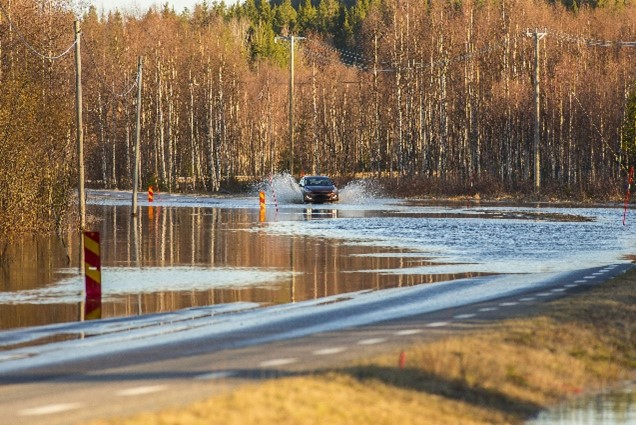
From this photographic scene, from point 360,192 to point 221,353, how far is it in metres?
61.2

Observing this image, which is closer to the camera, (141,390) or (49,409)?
(49,409)

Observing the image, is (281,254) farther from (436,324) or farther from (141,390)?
(141,390)

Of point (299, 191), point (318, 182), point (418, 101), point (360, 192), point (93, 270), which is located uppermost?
point (418, 101)

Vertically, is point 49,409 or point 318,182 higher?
point 318,182

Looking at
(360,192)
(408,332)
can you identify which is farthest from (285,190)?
(408,332)

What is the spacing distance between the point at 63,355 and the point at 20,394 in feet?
8.96

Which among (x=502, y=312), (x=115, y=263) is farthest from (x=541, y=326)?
(x=115, y=263)

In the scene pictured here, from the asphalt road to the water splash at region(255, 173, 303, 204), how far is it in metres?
50.6

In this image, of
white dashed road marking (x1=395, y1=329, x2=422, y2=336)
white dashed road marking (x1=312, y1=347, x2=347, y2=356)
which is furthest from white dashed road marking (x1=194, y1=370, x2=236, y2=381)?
white dashed road marking (x1=395, y1=329, x2=422, y2=336)

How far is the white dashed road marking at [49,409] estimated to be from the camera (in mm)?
11281

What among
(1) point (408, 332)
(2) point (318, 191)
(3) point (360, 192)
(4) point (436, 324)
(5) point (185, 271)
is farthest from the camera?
(3) point (360, 192)

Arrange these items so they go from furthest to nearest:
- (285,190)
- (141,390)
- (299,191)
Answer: (285,190), (299,191), (141,390)

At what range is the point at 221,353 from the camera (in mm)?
15109

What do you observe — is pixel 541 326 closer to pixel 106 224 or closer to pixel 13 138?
pixel 13 138
